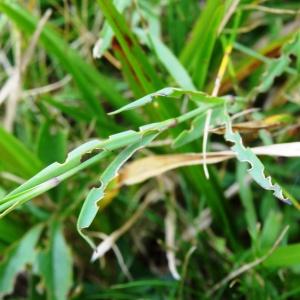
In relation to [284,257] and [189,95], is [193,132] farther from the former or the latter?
[284,257]

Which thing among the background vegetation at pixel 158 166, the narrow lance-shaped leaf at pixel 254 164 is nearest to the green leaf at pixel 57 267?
the background vegetation at pixel 158 166

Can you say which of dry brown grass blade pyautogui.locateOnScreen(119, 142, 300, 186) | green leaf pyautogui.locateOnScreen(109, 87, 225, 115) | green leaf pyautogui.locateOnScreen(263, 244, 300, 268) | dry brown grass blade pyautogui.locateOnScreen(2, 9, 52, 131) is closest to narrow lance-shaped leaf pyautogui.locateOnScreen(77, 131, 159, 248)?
green leaf pyautogui.locateOnScreen(109, 87, 225, 115)

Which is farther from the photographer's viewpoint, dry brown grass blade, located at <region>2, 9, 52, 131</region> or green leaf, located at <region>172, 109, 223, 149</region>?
dry brown grass blade, located at <region>2, 9, 52, 131</region>

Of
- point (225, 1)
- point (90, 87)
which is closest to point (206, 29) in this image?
point (225, 1)

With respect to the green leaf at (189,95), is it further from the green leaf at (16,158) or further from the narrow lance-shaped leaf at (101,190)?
the green leaf at (16,158)

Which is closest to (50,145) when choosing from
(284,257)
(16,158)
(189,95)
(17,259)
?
(16,158)

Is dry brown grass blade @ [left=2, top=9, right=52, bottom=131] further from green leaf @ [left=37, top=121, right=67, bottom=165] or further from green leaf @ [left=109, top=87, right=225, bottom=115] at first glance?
green leaf @ [left=109, top=87, right=225, bottom=115]

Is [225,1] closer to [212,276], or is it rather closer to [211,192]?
[211,192]
